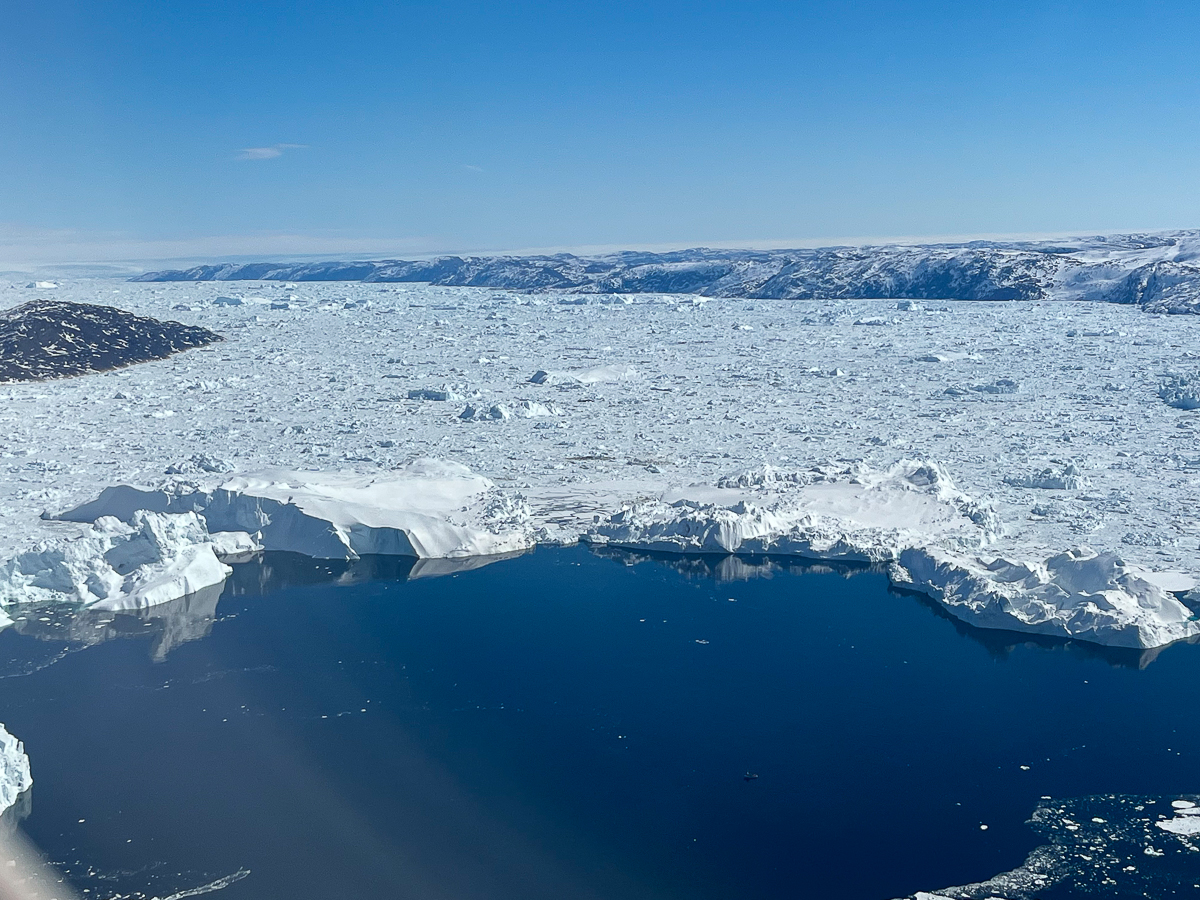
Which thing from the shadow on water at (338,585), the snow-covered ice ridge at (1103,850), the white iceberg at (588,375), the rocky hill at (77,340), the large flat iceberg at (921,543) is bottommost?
the snow-covered ice ridge at (1103,850)

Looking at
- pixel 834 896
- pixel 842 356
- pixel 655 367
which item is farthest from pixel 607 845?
pixel 842 356

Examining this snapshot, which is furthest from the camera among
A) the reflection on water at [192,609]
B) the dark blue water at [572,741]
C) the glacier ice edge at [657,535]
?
the glacier ice edge at [657,535]

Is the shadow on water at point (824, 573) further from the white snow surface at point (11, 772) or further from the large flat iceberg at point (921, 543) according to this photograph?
the white snow surface at point (11, 772)

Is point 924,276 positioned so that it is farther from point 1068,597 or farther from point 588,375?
point 1068,597

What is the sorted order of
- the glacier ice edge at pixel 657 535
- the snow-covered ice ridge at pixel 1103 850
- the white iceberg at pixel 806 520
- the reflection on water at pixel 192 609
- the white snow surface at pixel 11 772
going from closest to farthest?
the snow-covered ice ridge at pixel 1103 850 < the white snow surface at pixel 11 772 < the reflection on water at pixel 192 609 < the glacier ice edge at pixel 657 535 < the white iceberg at pixel 806 520

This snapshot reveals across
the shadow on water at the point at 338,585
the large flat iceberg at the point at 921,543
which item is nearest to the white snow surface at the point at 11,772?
the shadow on water at the point at 338,585

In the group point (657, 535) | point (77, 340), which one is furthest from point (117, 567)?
point (77, 340)

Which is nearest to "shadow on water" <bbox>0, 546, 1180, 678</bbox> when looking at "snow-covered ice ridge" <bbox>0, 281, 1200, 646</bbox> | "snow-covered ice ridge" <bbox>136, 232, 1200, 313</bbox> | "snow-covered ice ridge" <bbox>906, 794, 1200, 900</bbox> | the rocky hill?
"snow-covered ice ridge" <bbox>0, 281, 1200, 646</bbox>

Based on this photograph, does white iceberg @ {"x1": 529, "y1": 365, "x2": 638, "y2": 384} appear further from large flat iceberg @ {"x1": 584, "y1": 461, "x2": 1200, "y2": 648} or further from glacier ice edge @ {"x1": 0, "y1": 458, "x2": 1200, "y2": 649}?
large flat iceberg @ {"x1": 584, "y1": 461, "x2": 1200, "y2": 648}
